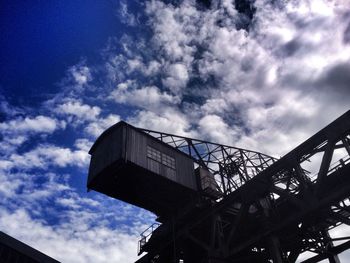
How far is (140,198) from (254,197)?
7034 millimetres

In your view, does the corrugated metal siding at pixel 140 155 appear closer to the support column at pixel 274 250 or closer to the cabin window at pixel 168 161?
the cabin window at pixel 168 161

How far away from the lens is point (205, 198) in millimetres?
16469

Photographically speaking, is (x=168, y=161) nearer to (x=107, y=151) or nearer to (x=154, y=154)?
(x=154, y=154)

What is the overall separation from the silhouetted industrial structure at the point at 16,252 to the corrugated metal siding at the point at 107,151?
18.4 feet

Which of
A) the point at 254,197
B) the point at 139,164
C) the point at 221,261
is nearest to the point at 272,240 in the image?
the point at 254,197

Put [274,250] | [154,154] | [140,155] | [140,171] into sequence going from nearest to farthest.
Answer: [274,250]
[140,171]
[140,155]
[154,154]

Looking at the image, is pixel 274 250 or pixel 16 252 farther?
pixel 16 252

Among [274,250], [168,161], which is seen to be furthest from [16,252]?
[274,250]

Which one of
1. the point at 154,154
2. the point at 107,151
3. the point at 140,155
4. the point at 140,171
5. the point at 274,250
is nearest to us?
the point at 274,250

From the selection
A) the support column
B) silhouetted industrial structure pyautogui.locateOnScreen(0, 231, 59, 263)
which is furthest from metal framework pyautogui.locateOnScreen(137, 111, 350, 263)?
silhouetted industrial structure pyautogui.locateOnScreen(0, 231, 59, 263)

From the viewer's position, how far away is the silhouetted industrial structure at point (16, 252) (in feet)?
54.1

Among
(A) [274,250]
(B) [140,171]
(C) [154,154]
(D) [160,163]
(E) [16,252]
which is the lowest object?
(A) [274,250]

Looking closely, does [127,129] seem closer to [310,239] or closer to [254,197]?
[254,197]

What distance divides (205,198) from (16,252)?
10947 millimetres
